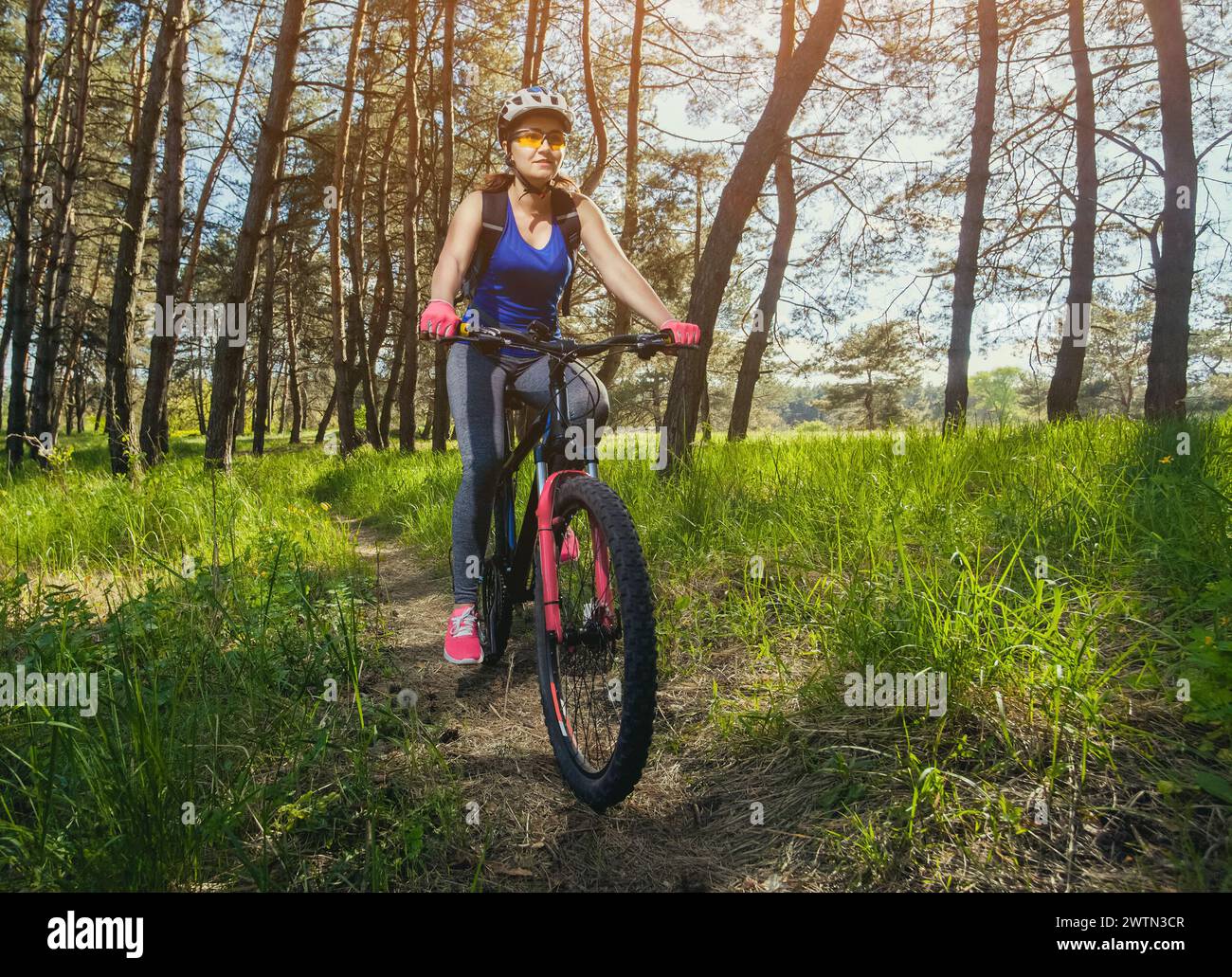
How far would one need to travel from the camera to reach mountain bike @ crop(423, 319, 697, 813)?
6.28 ft

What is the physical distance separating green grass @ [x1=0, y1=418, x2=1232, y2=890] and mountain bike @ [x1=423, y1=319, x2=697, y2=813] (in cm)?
39

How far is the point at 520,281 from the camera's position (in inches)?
115

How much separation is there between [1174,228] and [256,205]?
468 inches

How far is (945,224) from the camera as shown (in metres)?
13.4

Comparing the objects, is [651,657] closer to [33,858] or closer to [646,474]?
[33,858]

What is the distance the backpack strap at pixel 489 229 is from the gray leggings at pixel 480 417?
0.37 metres

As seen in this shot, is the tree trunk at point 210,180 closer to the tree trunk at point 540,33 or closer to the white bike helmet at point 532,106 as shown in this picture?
the tree trunk at point 540,33

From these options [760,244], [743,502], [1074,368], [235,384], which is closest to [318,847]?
[743,502]

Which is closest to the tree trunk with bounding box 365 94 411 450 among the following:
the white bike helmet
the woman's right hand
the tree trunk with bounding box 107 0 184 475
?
the tree trunk with bounding box 107 0 184 475
